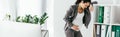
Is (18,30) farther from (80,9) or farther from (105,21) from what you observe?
(105,21)

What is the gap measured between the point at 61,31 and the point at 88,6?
412mm

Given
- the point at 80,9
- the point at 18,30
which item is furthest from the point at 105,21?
the point at 18,30

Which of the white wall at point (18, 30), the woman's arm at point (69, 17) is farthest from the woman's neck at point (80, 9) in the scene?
the white wall at point (18, 30)

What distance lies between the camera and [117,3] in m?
2.22

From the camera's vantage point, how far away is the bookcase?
2129mm

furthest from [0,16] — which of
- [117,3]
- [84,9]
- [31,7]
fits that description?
[117,3]

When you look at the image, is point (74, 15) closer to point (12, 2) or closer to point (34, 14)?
point (34, 14)

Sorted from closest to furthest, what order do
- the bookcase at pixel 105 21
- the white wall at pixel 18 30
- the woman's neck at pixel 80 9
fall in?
the white wall at pixel 18 30, the bookcase at pixel 105 21, the woman's neck at pixel 80 9

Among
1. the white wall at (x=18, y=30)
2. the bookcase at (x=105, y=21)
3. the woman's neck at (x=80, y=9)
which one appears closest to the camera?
the white wall at (x=18, y=30)

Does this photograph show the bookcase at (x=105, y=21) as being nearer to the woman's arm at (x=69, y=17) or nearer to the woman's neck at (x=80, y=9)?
the woman's neck at (x=80, y=9)

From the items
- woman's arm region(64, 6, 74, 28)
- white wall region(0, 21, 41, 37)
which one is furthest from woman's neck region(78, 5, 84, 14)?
white wall region(0, 21, 41, 37)

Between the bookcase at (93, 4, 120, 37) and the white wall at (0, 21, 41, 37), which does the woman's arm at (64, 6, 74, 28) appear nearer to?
the bookcase at (93, 4, 120, 37)

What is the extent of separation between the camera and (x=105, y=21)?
216cm

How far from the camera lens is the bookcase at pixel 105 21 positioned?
213 cm
